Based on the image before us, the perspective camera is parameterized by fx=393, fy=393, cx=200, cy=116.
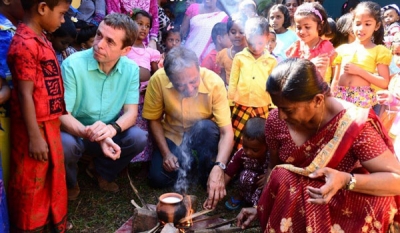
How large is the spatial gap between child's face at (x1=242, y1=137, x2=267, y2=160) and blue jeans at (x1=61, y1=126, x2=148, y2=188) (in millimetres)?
995

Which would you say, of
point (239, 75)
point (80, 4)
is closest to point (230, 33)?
point (239, 75)

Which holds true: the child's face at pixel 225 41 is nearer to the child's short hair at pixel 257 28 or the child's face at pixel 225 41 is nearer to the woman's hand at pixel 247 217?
the child's short hair at pixel 257 28

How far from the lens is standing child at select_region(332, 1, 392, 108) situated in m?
4.34

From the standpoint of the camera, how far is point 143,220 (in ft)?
9.67

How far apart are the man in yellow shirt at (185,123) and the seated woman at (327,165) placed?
114 centimetres

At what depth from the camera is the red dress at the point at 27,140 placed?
253 centimetres

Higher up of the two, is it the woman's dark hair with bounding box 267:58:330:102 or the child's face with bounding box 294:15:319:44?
the child's face with bounding box 294:15:319:44

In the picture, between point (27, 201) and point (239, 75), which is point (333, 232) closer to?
point (27, 201)

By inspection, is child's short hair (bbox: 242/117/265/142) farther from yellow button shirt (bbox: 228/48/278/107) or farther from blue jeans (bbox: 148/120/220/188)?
A: yellow button shirt (bbox: 228/48/278/107)

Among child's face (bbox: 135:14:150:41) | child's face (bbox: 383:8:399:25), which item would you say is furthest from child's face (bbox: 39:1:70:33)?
child's face (bbox: 383:8:399:25)

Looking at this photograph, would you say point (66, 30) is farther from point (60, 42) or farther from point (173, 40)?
point (173, 40)

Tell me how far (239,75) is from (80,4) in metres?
2.18

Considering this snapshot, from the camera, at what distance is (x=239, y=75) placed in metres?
4.50

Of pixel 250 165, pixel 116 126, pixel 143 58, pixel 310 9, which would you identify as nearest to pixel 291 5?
pixel 310 9
